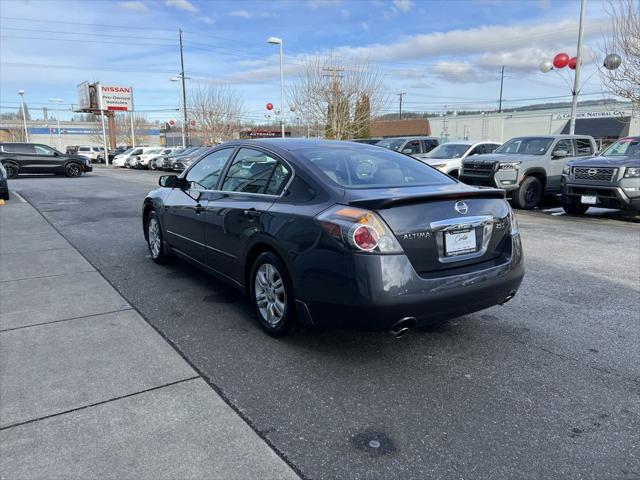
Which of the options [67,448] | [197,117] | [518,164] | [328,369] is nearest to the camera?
[67,448]

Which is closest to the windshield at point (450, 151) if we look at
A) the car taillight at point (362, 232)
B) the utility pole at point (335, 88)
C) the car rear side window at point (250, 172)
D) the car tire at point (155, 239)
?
the car tire at point (155, 239)

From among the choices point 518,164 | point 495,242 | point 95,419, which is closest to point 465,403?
point 495,242

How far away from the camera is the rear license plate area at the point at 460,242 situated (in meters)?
3.26

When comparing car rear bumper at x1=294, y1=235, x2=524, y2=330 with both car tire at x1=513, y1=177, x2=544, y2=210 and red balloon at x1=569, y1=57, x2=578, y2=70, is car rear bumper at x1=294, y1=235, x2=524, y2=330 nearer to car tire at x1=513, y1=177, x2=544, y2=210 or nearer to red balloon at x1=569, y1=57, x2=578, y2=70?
car tire at x1=513, y1=177, x2=544, y2=210

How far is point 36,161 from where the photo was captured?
2319 centimetres

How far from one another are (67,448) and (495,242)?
3.03 meters

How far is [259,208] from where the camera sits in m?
3.87

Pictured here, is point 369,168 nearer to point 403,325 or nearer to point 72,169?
point 403,325

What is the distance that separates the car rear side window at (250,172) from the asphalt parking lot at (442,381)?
1180 millimetres

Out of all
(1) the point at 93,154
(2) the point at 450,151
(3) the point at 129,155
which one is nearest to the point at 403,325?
(2) the point at 450,151

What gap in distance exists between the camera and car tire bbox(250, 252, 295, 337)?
3.61 metres

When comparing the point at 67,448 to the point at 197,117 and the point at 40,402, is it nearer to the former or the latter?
the point at 40,402

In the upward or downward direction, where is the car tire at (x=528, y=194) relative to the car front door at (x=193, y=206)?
downward

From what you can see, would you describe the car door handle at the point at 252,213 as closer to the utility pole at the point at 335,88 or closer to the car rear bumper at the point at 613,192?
the car rear bumper at the point at 613,192
